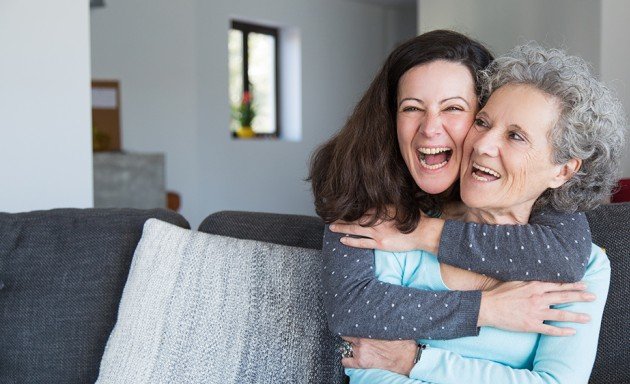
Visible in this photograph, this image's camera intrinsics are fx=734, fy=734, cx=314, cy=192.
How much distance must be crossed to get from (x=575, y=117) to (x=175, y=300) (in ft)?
3.33

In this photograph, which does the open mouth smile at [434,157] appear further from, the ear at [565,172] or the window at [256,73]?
the window at [256,73]

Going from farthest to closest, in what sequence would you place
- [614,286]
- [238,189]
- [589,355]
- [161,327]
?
[238,189] → [161,327] → [614,286] → [589,355]

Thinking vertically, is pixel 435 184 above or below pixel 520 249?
above

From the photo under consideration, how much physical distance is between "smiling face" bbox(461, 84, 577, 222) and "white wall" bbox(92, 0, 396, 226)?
5.18 metres

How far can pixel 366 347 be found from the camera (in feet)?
4.96

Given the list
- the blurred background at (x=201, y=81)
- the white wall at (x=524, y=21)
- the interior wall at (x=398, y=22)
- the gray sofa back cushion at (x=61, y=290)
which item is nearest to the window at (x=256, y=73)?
the blurred background at (x=201, y=81)

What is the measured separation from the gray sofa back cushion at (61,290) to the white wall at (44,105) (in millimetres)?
1080

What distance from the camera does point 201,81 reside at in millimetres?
7102

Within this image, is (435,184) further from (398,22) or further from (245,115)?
(398,22)

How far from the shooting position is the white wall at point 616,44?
176 inches

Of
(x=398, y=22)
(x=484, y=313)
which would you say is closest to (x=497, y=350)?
(x=484, y=313)

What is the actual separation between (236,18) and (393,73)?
610 cm

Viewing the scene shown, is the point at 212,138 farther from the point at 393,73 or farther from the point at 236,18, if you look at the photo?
the point at 393,73

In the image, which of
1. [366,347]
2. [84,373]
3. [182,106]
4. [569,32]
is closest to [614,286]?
[366,347]
